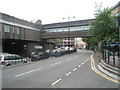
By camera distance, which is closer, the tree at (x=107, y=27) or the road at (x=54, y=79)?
the road at (x=54, y=79)

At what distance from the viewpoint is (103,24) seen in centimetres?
2175

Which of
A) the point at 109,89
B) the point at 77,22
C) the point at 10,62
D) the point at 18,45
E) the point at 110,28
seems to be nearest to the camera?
the point at 109,89

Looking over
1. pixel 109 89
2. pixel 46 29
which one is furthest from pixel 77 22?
pixel 109 89

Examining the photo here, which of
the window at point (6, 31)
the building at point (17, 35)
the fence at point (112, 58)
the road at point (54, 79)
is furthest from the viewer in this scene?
the building at point (17, 35)

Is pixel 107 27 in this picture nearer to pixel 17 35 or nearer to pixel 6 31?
pixel 6 31

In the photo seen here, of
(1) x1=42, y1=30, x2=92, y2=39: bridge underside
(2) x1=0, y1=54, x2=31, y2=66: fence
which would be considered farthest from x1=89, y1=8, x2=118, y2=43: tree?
(1) x1=42, y1=30, x2=92, y2=39: bridge underside

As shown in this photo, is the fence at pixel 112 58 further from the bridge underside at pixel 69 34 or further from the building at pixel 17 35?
the bridge underside at pixel 69 34

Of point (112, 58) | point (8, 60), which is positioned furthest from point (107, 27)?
point (8, 60)

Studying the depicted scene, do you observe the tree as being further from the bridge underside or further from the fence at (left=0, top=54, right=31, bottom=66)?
the bridge underside

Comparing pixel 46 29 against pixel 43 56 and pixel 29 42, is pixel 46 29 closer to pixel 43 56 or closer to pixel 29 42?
pixel 29 42

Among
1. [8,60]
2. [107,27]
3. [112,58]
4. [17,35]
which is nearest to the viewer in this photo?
[112,58]

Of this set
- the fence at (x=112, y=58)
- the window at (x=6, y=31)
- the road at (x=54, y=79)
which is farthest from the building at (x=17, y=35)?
the fence at (x=112, y=58)

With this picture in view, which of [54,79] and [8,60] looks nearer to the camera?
[54,79]

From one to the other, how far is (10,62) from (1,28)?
18.9 metres
